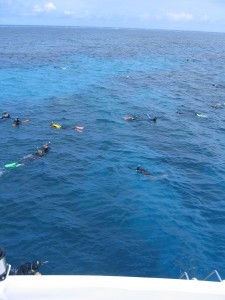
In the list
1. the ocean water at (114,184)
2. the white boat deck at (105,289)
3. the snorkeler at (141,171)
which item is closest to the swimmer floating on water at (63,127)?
the ocean water at (114,184)

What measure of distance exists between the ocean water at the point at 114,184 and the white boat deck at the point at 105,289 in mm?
8637

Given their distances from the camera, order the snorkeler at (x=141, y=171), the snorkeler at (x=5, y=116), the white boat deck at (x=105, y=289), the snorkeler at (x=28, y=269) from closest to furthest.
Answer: the white boat deck at (x=105, y=289) → the snorkeler at (x=28, y=269) → the snorkeler at (x=141, y=171) → the snorkeler at (x=5, y=116)

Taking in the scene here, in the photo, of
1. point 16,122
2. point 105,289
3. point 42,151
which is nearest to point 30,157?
point 42,151

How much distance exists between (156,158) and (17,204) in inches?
477

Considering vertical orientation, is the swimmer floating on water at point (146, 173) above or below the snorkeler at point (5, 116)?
below

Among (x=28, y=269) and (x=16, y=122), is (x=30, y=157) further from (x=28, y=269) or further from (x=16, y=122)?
(x=28, y=269)

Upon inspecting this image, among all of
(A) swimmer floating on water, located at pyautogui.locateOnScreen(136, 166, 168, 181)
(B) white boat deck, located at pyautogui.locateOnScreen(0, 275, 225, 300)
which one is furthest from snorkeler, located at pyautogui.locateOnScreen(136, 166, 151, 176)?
(B) white boat deck, located at pyautogui.locateOnScreen(0, 275, 225, 300)

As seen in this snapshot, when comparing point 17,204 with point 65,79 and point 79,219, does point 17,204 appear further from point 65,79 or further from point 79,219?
point 65,79

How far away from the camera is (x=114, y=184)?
22.7 metres

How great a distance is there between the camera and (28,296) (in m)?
6.46

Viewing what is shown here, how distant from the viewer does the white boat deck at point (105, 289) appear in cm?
648

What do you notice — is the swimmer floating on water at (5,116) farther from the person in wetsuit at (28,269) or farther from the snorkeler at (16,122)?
the person in wetsuit at (28,269)

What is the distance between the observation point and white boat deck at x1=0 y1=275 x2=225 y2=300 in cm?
648

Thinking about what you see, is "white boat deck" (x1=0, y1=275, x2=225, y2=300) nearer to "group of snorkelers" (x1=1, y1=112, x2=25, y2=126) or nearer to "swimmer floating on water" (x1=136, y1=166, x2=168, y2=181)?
"swimmer floating on water" (x1=136, y1=166, x2=168, y2=181)
